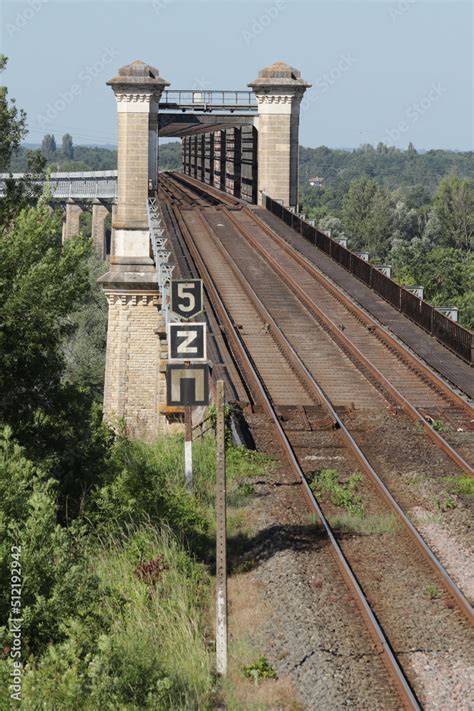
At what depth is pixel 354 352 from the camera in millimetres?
24875

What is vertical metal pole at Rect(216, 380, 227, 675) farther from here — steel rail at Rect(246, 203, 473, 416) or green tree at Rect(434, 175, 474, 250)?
green tree at Rect(434, 175, 474, 250)

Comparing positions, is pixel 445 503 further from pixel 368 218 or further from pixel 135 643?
pixel 368 218

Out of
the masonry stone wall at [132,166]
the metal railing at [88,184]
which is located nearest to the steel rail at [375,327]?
the masonry stone wall at [132,166]

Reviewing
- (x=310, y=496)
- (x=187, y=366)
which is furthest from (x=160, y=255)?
(x=187, y=366)

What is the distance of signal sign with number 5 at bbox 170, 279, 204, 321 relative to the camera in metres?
16.4

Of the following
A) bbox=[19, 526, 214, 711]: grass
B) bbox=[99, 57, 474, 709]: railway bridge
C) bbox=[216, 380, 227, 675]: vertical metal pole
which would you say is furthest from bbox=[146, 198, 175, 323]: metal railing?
bbox=[216, 380, 227, 675]: vertical metal pole

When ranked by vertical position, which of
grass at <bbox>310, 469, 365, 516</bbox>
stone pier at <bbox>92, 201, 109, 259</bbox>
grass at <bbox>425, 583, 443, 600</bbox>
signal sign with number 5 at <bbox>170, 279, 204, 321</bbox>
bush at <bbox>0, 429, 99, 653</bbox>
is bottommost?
stone pier at <bbox>92, 201, 109, 259</bbox>

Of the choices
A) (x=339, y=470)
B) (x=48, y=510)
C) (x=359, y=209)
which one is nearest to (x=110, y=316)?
(x=339, y=470)

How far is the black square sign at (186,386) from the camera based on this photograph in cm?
1366

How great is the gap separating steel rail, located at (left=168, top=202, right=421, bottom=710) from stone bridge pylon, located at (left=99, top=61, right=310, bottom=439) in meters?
4.96

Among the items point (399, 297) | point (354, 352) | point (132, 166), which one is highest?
point (132, 166)

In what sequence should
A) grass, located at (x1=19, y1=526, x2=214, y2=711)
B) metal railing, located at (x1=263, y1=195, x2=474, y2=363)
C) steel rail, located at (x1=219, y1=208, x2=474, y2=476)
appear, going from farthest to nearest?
1. metal railing, located at (x1=263, y1=195, x2=474, y2=363)
2. steel rail, located at (x1=219, y1=208, x2=474, y2=476)
3. grass, located at (x1=19, y1=526, x2=214, y2=711)

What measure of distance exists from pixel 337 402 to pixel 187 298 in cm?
551

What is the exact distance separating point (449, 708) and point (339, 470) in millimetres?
7939
